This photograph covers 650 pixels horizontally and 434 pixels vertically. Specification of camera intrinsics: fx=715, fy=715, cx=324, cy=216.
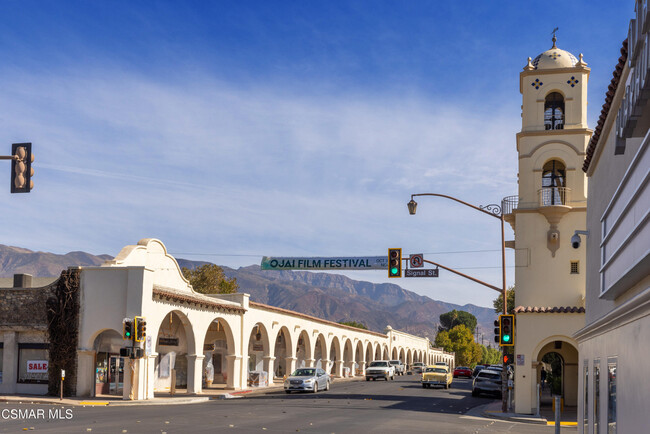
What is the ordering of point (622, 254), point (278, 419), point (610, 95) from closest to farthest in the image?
point (622, 254), point (610, 95), point (278, 419)

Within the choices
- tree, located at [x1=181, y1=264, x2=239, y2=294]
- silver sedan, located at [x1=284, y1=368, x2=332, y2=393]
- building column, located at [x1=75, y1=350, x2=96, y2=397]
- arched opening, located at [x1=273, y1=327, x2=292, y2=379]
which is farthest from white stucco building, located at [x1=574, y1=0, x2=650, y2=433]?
tree, located at [x1=181, y1=264, x2=239, y2=294]

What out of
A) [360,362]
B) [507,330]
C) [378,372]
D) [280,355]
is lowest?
[360,362]

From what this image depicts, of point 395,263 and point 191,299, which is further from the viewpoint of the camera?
point 191,299

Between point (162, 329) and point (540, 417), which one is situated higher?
point (162, 329)

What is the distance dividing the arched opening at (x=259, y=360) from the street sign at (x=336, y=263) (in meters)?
10.7

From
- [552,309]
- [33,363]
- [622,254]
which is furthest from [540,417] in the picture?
[33,363]

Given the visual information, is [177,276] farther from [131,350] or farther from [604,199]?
[604,199]

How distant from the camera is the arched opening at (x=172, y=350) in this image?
3656 cm

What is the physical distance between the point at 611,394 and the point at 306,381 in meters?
28.5

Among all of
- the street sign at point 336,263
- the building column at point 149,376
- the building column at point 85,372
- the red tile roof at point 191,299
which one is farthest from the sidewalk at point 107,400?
the street sign at point 336,263

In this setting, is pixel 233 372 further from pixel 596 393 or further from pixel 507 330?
pixel 596 393

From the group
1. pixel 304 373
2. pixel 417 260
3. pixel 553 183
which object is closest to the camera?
pixel 417 260

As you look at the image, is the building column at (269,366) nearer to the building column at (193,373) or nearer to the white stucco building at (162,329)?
the white stucco building at (162,329)

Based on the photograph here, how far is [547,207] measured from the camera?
30.1 metres
